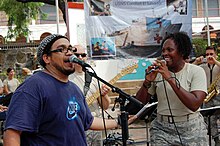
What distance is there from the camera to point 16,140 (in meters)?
2.45

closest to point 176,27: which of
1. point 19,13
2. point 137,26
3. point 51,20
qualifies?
point 137,26

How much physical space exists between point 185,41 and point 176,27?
4.10 m

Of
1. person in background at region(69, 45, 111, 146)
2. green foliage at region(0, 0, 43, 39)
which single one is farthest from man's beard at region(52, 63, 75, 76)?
green foliage at region(0, 0, 43, 39)

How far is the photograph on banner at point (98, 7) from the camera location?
7.27m

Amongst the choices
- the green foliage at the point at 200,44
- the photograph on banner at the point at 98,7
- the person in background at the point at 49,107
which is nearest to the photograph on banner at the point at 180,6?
the photograph on banner at the point at 98,7

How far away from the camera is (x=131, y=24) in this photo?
7691mm

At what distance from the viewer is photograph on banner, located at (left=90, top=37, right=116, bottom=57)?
290 inches

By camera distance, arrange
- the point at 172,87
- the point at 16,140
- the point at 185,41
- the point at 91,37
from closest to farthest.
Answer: the point at 16,140 < the point at 172,87 < the point at 185,41 < the point at 91,37

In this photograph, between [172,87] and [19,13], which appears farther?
[19,13]

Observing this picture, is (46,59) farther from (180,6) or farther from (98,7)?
(180,6)

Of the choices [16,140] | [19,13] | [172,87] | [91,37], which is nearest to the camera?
[16,140]

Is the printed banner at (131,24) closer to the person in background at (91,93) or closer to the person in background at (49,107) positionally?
the person in background at (91,93)

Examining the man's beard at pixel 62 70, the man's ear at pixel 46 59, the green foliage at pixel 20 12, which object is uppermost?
the green foliage at pixel 20 12

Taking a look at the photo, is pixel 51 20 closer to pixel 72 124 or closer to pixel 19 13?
pixel 19 13
